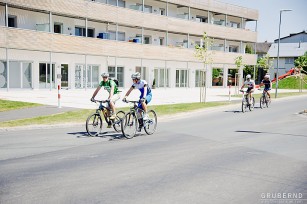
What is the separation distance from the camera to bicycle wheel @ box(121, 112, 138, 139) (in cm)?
1027

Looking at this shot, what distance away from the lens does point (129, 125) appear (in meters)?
10.5

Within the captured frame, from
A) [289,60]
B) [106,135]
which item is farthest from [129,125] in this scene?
[289,60]

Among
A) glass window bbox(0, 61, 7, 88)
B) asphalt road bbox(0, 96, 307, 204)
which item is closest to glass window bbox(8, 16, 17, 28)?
glass window bbox(0, 61, 7, 88)

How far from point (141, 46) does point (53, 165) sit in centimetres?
3107

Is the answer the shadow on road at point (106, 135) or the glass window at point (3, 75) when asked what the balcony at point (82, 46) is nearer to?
the glass window at point (3, 75)

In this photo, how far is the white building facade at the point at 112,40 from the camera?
2862cm

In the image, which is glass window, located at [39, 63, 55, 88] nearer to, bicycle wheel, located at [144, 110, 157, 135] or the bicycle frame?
bicycle wheel, located at [144, 110, 157, 135]

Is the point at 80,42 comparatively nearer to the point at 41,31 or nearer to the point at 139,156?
the point at 41,31

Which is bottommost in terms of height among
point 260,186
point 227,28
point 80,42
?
point 260,186

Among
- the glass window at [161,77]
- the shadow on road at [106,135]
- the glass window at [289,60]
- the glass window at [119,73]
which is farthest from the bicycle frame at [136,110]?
the glass window at [289,60]

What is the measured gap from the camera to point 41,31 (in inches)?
1129

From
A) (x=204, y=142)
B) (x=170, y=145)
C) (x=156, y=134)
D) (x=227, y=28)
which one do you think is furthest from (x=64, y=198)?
(x=227, y=28)

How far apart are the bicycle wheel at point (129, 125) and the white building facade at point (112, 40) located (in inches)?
575

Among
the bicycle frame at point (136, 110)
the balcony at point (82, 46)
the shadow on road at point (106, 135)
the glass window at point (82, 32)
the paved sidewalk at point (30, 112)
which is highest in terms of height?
the glass window at point (82, 32)
